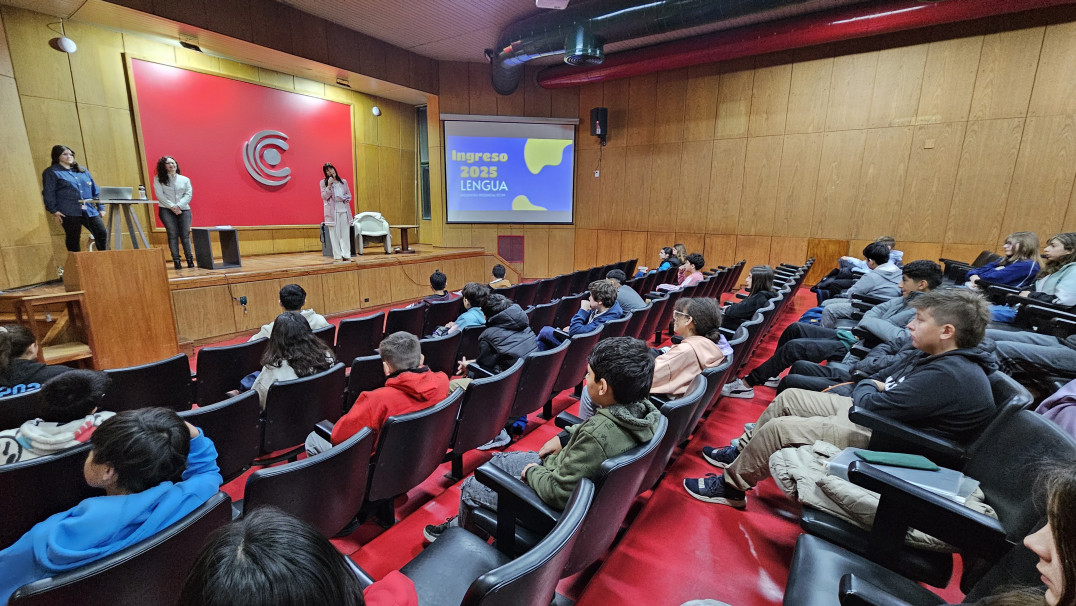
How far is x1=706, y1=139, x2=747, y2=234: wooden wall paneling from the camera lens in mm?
7898

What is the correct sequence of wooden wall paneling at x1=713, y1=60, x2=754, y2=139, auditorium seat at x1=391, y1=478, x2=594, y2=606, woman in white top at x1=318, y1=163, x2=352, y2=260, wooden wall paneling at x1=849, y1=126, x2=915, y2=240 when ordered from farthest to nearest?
wooden wall paneling at x1=713, y1=60, x2=754, y2=139, woman in white top at x1=318, y1=163, x2=352, y2=260, wooden wall paneling at x1=849, y1=126, x2=915, y2=240, auditorium seat at x1=391, y1=478, x2=594, y2=606

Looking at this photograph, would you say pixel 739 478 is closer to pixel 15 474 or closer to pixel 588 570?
pixel 588 570

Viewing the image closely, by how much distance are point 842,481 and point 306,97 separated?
30.9 feet

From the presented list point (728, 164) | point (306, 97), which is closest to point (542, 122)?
point (728, 164)

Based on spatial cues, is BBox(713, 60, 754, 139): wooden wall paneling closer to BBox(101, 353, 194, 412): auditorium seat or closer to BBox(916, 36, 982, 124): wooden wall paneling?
BBox(916, 36, 982, 124): wooden wall paneling

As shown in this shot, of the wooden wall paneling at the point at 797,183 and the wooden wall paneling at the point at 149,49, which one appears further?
the wooden wall paneling at the point at 797,183

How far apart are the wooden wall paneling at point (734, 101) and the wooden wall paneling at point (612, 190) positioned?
6.26 feet

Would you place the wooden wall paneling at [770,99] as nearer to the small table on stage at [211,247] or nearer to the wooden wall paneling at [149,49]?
the small table on stage at [211,247]

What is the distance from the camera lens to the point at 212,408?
1779 mm

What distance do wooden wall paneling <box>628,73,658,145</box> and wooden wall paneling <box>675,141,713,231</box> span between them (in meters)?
0.80

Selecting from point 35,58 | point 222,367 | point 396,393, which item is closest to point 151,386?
point 222,367

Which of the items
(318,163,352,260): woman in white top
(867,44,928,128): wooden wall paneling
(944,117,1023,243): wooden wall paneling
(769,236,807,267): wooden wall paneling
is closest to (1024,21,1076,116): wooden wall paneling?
(944,117,1023,243): wooden wall paneling

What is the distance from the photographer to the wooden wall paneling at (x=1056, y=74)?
17.6ft

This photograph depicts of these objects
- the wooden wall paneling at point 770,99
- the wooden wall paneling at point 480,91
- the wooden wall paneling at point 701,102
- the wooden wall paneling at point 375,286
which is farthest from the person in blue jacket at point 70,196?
the wooden wall paneling at point 770,99
